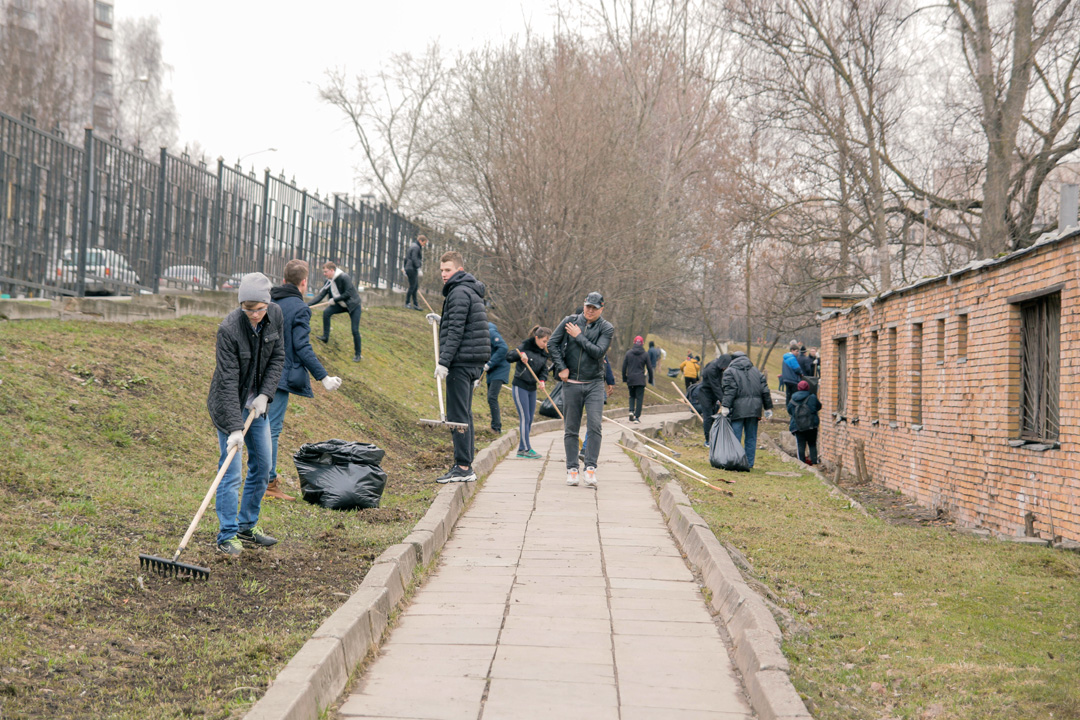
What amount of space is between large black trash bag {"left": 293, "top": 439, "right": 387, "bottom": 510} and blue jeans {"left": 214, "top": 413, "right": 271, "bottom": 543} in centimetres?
139

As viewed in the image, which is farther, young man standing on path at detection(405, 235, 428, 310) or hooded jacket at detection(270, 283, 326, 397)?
young man standing on path at detection(405, 235, 428, 310)

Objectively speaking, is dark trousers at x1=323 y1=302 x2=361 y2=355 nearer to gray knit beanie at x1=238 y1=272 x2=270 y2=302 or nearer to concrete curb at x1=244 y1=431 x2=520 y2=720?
concrete curb at x1=244 y1=431 x2=520 y2=720

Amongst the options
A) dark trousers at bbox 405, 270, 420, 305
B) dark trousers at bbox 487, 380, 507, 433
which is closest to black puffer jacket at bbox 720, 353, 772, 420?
dark trousers at bbox 487, 380, 507, 433

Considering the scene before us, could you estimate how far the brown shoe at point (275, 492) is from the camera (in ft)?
26.5

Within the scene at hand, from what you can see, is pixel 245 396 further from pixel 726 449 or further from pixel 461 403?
pixel 726 449

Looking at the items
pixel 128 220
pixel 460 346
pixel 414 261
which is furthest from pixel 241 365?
pixel 414 261

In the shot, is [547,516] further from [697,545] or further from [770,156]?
[770,156]

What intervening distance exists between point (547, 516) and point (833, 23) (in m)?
17.5

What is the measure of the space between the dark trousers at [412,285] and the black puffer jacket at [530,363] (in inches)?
481

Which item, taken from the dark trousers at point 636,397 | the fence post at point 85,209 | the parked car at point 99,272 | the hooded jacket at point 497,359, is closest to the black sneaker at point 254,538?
the parked car at point 99,272

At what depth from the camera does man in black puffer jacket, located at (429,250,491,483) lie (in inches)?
365

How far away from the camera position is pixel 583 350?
10375mm

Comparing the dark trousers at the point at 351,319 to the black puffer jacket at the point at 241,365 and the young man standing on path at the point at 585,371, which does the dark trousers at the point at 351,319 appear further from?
the black puffer jacket at the point at 241,365

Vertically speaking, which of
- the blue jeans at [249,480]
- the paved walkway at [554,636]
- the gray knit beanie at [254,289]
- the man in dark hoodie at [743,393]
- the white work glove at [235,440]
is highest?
the gray knit beanie at [254,289]
